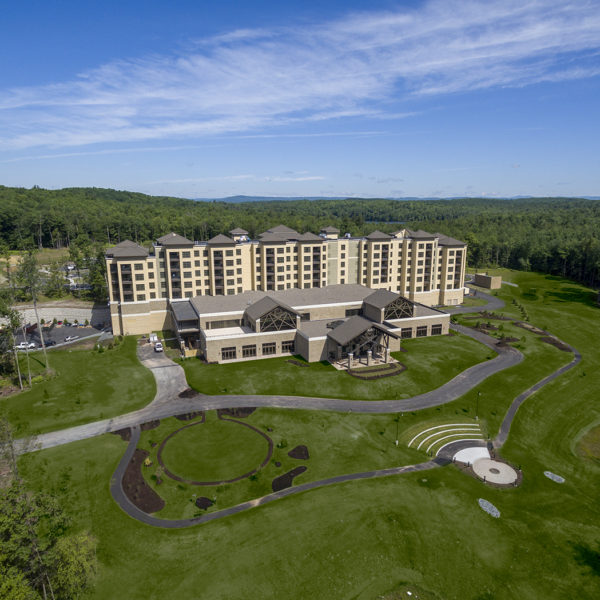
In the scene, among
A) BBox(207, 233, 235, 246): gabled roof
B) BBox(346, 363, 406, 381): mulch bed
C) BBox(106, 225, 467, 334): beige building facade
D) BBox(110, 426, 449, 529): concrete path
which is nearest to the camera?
BBox(110, 426, 449, 529): concrete path

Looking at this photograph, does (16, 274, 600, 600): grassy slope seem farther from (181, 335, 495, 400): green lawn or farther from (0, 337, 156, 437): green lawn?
(181, 335, 495, 400): green lawn

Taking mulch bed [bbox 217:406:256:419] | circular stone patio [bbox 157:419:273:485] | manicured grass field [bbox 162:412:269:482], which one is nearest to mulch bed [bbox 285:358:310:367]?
mulch bed [bbox 217:406:256:419]

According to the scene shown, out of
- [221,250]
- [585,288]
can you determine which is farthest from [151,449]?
[585,288]

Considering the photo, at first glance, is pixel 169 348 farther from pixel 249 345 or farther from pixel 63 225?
pixel 63 225

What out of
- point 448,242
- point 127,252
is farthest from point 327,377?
point 448,242

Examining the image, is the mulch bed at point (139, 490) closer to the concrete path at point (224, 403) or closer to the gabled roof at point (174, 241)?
the concrete path at point (224, 403)

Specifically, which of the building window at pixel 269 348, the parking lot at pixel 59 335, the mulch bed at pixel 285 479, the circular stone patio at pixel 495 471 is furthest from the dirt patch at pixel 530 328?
the parking lot at pixel 59 335

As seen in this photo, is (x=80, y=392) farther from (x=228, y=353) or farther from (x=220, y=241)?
(x=220, y=241)
